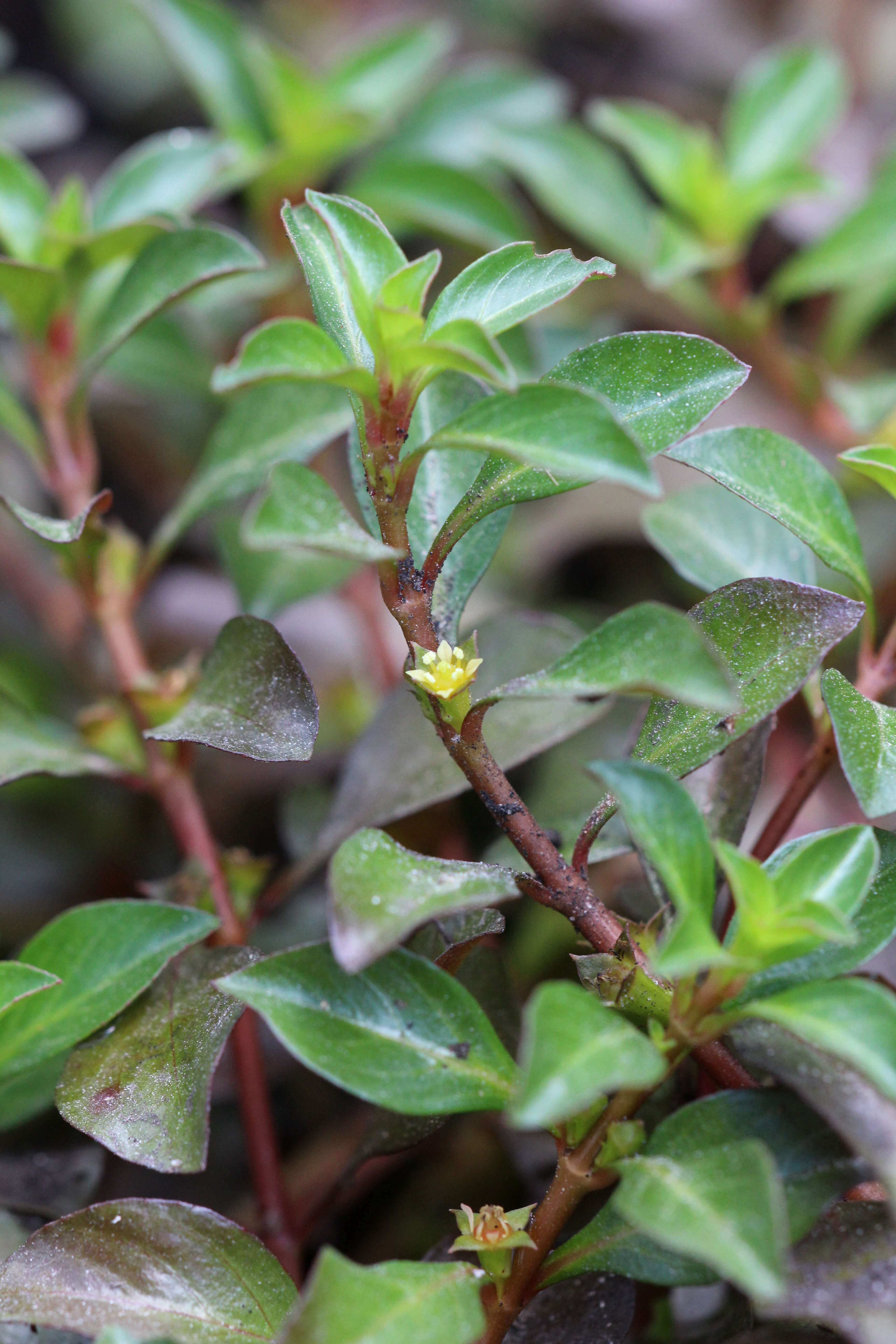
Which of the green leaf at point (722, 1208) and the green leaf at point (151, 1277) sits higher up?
the green leaf at point (722, 1208)

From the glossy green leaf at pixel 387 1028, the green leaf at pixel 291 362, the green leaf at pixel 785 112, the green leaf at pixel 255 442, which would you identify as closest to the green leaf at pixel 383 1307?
the glossy green leaf at pixel 387 1028

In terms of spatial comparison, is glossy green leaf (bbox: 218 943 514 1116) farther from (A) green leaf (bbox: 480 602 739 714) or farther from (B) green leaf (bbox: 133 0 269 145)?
(B) green leaf (bbox: 133 0 269 145)

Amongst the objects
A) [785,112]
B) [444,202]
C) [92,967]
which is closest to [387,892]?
[92,967]

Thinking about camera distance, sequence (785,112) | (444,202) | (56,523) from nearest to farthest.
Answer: (56,523) → (444,202) → (785,112)

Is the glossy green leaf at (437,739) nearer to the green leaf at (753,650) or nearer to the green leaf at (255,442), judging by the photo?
the green leaf at (753,650)

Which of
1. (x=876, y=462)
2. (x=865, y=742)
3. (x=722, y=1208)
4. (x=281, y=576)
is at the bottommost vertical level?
(x=281, y=576)

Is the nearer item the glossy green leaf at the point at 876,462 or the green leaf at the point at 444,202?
the glossy green leaf at the point at 876,462

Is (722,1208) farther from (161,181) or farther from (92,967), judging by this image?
(161,181)
